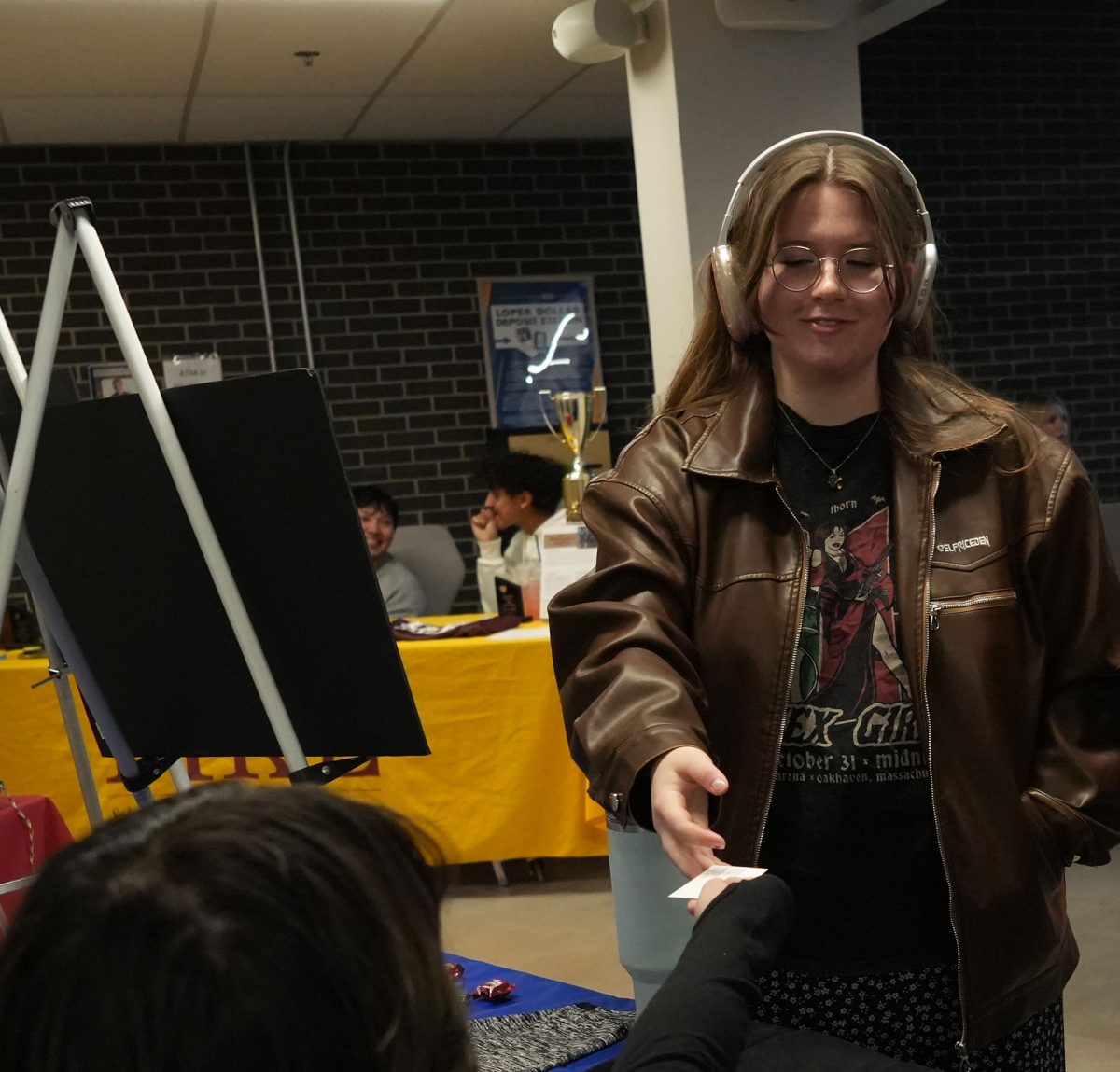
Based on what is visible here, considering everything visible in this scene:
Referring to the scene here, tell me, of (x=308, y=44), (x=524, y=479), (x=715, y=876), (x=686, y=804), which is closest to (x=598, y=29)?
(x=308, y=44)

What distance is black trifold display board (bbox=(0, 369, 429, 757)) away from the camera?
1457mm

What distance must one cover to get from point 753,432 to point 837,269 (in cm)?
17

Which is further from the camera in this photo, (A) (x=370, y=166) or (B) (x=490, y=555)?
(A) (x=370, y=166)

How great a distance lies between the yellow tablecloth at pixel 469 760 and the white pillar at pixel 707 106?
3.29 feet

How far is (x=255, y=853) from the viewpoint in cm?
60

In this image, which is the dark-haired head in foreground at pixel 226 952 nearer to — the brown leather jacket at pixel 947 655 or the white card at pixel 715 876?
the white card at pixel 715 876

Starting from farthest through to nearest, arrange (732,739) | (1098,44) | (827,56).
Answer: (1098,44) → (827,56) → (732,739)

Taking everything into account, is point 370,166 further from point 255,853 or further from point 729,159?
point 255,853

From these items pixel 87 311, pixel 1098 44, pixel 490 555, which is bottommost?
pixel 490 555

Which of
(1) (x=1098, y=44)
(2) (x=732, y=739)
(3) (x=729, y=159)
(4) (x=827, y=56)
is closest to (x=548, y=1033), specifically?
(2) (x=732, y=739)

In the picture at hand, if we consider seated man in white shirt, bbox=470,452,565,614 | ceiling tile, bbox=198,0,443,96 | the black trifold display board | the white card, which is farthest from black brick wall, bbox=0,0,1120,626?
the white card

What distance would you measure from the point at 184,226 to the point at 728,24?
315 cm

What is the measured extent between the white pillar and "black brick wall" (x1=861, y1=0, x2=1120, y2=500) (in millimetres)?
2342

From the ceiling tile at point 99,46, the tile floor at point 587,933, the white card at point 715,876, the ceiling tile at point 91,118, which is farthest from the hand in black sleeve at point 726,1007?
the ceiling tile at point 91,118
